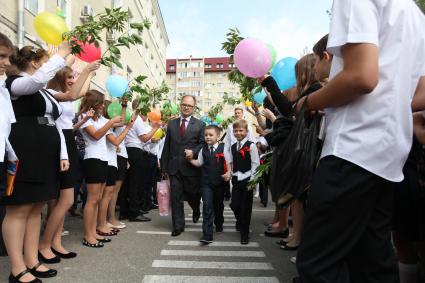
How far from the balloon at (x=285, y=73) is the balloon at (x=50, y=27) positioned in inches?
95.5

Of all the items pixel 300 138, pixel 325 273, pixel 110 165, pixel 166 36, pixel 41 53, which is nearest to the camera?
pixel 325 273

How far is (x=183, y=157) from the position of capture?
5.73m

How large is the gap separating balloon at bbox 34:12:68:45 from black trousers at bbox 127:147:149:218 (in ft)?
9.84

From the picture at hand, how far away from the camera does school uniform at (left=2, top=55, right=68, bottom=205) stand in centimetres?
297

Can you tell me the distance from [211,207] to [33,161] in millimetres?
2646

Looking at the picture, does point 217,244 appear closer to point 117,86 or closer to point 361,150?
point 117,86

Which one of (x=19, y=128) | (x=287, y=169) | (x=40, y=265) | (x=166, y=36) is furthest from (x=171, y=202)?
(x=166, y=36)

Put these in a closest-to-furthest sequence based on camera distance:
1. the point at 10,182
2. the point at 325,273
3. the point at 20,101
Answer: the point at 325,273 < the point at 10,182 < the point at 20,101

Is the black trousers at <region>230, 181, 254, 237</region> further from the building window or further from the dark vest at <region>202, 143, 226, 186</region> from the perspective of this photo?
the building window

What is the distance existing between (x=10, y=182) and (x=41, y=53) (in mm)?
1314

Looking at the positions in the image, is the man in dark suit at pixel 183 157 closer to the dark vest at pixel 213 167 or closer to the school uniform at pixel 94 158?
the dark vest at pixel 213 167

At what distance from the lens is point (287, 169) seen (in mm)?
1750

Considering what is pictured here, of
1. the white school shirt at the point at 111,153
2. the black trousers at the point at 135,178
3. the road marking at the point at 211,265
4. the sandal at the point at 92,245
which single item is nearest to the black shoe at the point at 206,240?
the road marking at the point at 211,265

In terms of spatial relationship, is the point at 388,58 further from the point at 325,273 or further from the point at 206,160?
the point at 206,160
